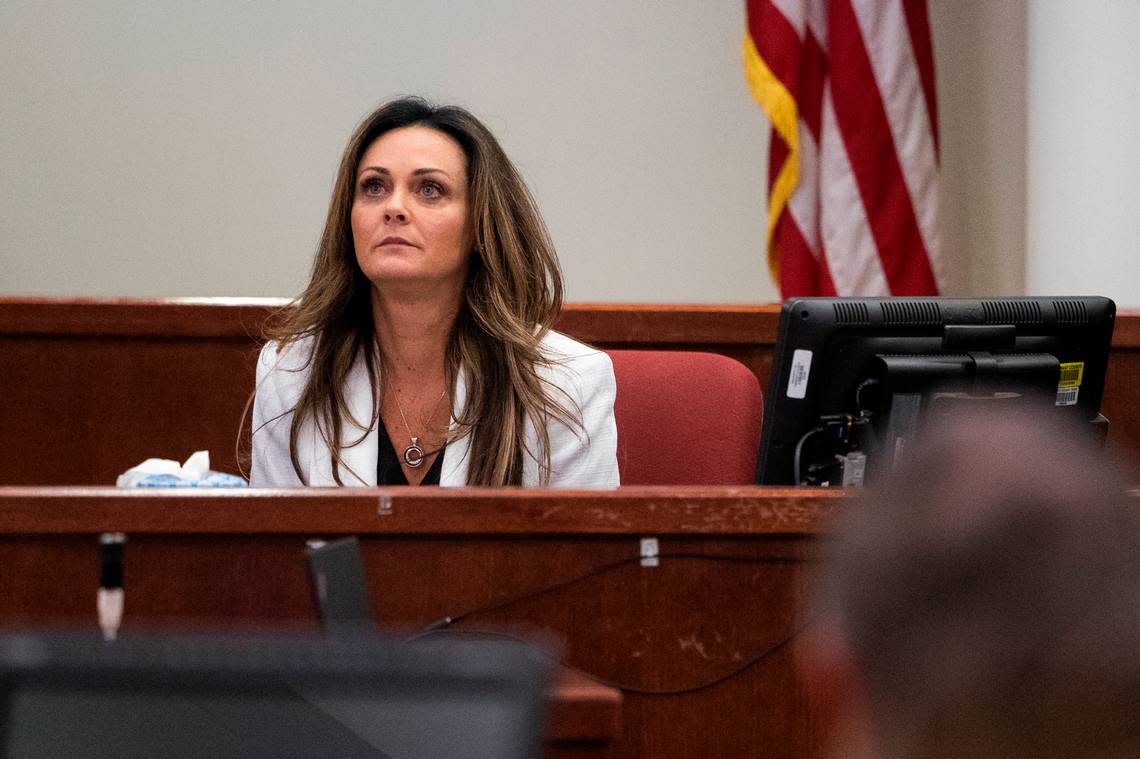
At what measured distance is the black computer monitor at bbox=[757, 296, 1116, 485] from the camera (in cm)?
158

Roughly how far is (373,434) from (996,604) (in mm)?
1703

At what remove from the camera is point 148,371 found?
2.40 meters

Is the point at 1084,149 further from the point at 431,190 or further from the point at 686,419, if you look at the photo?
the point at 431,190

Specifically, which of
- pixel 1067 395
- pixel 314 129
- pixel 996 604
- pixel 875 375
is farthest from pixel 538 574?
pixel 314 129

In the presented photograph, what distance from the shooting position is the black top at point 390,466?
2104 millimetres

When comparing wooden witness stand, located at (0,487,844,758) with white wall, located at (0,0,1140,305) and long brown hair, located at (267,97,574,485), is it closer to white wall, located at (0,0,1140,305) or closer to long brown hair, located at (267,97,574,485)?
long brown hair, located at (267,97,574,485)

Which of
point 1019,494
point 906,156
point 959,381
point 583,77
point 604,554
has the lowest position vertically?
point 604,554

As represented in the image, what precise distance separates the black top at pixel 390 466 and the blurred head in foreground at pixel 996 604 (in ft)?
5.28

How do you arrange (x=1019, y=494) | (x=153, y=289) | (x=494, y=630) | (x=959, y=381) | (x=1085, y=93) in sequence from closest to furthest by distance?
(x=1019, y=494) < (x=494, y=630) < (x=959, y=381) < (x=1085, y=93) < (x=153, y=289)

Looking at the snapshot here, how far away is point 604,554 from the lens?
4.04 ft

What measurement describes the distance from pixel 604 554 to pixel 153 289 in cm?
275

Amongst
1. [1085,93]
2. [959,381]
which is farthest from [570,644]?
[1085,93]

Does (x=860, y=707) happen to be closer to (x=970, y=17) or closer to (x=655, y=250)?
(x=655, y=250)

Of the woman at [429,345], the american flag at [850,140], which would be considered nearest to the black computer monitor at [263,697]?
the woman at [429,345]
